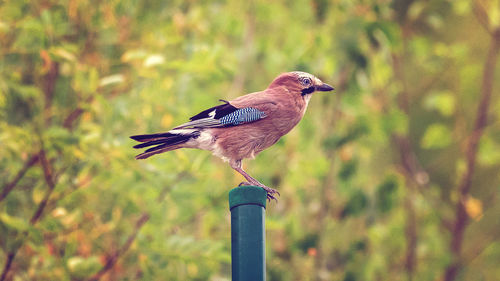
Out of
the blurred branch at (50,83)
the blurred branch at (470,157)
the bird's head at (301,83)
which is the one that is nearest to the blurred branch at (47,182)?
the blurred branch at (50,83)

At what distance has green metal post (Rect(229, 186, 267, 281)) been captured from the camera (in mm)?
3074

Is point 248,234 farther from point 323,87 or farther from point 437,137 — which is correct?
point 437,137

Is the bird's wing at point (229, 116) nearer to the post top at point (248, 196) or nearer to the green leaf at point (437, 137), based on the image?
the post top at point (248, 196)

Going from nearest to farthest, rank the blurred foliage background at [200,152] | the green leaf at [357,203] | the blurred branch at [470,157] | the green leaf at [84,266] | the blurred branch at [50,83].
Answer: the green leaf at [84,266] → the blurred foliage background at [200,152] → the blurred branch at [50,83] → the green leaf at [357,203] → the blurred branch at [470,157]

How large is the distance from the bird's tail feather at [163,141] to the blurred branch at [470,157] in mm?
4259

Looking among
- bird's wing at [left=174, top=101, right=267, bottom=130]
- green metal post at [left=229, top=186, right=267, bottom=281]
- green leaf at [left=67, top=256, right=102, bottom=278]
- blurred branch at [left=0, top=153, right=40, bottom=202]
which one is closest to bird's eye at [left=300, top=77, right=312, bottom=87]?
bird's wing at [left=174, top=101, right=267, bottom=130]

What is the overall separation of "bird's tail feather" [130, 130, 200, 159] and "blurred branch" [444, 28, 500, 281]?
4.26 metres

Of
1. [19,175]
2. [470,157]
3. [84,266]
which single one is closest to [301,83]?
[84,266]

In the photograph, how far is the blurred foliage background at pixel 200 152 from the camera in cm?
511

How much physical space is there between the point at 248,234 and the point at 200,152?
8.23 feet

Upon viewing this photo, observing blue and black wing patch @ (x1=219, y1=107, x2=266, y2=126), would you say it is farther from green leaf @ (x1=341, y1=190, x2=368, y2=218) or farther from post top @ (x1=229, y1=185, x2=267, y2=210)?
green leaf @ (x1=341, y1=190, x2=368, y2=218)

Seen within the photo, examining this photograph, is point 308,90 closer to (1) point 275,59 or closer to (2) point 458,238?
(1) point 275,59

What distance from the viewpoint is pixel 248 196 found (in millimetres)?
3193

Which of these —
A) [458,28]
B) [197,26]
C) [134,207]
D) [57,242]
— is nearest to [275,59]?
[197,26]
